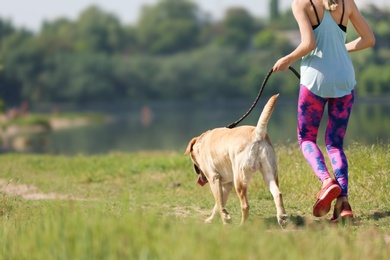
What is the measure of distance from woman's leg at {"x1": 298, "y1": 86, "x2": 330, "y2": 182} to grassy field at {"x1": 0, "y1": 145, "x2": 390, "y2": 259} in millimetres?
513

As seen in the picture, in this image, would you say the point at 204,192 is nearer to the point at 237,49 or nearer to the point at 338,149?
the point at 338,149

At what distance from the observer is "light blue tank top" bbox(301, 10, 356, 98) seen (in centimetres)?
705

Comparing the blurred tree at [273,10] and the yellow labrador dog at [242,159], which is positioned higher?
the blurred tree at [273,10]

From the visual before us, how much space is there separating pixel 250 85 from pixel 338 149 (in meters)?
93.6

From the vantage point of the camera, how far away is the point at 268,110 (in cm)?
651

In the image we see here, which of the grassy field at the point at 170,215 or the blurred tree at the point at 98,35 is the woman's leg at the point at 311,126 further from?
the blurred tree at the point at 98,35

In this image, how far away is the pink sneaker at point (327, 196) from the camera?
6.82 meters

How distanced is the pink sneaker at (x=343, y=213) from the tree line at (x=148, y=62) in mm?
76196

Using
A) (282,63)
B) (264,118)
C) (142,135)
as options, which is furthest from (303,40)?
(142,135)

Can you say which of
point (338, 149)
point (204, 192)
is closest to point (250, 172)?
point (338, 149)

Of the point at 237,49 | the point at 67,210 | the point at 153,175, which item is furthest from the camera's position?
the point at 237,49

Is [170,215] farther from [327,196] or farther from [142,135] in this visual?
[142,135]

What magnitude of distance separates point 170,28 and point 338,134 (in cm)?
12488

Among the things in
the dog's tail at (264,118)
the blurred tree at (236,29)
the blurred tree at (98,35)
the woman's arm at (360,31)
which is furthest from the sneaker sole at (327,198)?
the blurred tree at (236,29)
